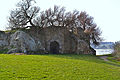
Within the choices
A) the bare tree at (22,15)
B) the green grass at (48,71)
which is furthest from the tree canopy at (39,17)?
the green grass at (48,71)

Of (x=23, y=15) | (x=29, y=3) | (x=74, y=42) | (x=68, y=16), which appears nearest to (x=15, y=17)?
(x=23, y=15)

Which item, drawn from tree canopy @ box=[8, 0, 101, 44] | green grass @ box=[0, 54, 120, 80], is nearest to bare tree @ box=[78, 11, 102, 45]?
tree canopy @ box=[8, 0, 101, 44]

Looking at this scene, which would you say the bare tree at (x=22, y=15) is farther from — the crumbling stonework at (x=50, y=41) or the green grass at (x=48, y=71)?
the green grass at (x=48, y=71)

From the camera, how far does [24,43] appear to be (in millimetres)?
40188

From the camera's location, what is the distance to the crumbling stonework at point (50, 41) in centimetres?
4025

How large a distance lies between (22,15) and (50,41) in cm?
1408

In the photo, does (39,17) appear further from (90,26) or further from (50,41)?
(90,26)

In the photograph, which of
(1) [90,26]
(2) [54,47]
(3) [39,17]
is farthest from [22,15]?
(1) [90,26]

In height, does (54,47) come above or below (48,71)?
above

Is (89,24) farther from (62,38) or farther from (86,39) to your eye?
(62,38)

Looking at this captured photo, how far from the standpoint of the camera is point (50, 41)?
162ft

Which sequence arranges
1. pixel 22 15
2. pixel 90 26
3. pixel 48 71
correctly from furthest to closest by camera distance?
pixel 90 26, pixel 22 15, pixel 48 71

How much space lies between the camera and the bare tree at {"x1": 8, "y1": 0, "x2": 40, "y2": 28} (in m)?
47.7

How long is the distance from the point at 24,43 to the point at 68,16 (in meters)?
23.4
